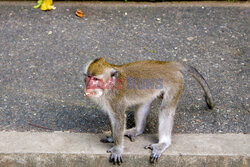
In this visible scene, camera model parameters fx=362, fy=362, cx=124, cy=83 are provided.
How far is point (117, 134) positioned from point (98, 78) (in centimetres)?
58

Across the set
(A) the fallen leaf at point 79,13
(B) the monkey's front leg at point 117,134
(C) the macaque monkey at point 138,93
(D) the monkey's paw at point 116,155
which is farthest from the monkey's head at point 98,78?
(A) the fallen leaf at point 79,13

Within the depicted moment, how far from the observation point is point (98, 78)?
3.03m

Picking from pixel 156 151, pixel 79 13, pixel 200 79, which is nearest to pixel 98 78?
pixel 156 151

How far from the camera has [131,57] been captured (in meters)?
4.86

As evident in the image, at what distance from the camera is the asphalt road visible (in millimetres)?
3889

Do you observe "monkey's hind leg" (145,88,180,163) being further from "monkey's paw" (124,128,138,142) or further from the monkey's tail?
the monkey's tail

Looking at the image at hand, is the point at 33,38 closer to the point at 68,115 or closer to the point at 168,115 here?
the point at 68,115

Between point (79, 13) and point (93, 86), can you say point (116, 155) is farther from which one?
point (79, 13)

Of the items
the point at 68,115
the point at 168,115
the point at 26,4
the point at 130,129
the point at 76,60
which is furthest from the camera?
the point at 26,4

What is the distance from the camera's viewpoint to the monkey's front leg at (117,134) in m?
3.25

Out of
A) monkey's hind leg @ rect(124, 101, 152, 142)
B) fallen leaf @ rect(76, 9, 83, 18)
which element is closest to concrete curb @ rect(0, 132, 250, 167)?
monkey's hind leg @ rect(124, 101, 152, 142)

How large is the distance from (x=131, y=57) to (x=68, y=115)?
135 cm

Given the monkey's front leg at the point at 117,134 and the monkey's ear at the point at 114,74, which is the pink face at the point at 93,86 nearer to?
the monkey's ear at the point at 114,74

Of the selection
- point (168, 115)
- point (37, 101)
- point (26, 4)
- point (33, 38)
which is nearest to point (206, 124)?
point (168, 115)
